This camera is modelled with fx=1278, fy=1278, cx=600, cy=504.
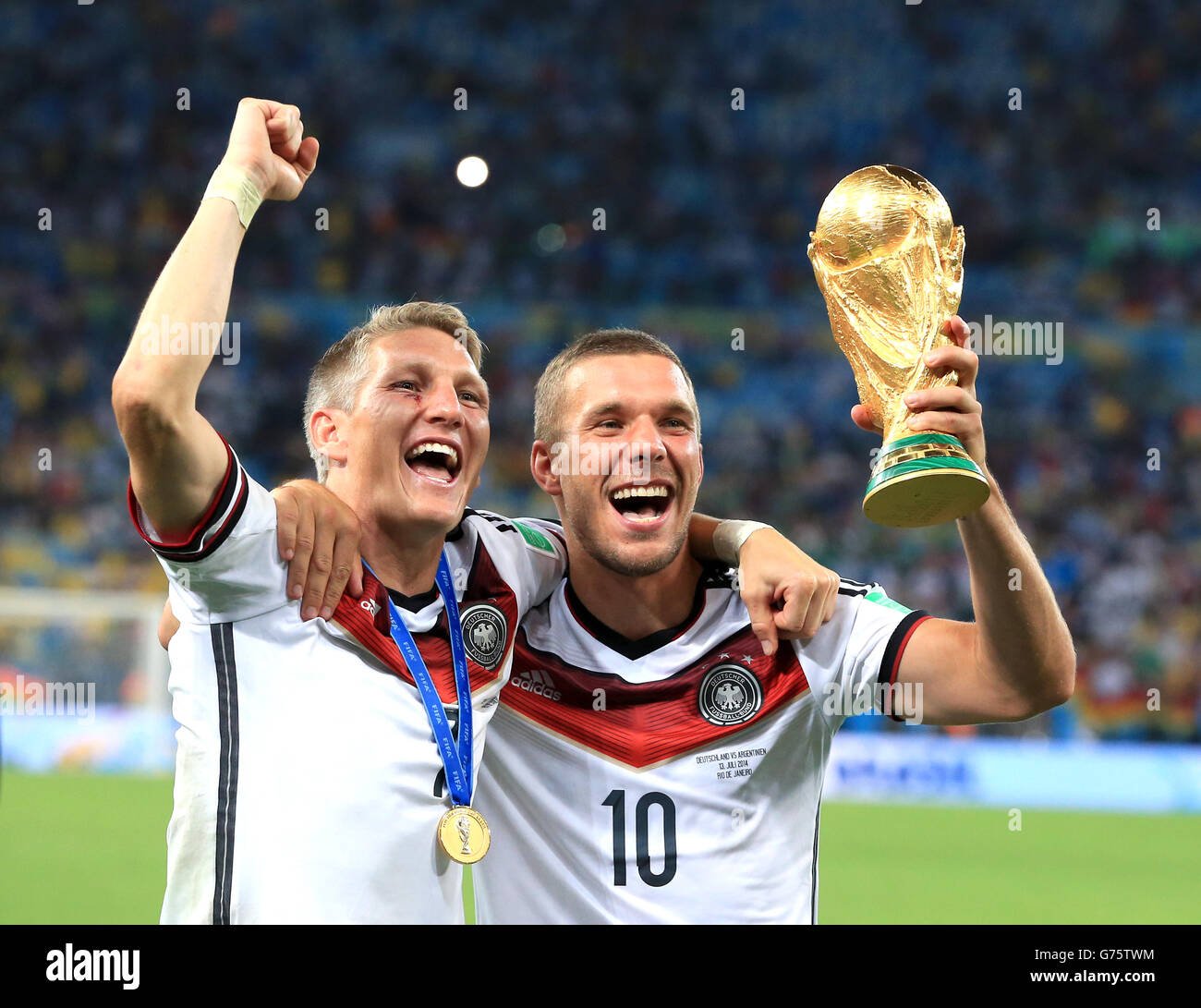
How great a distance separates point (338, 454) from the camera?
10.2 ft

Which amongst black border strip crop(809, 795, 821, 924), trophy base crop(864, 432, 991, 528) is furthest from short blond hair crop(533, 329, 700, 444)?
black border strip crop(809, 795, 821, 924)

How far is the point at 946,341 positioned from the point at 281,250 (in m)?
16.2

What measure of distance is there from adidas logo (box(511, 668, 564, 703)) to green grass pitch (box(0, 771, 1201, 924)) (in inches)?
166

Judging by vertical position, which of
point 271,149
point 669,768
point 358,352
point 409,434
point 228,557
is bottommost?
point 669,768

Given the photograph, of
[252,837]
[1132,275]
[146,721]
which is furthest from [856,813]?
[1132,275]

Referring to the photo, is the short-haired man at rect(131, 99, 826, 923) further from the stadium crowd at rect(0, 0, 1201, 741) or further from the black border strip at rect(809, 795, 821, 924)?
the stadium crowd at rect(0, 0, 1201, 741)

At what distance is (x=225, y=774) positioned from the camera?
2.59 meters

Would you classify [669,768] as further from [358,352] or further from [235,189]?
[235,189]

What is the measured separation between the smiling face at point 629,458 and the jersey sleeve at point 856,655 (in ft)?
1.46

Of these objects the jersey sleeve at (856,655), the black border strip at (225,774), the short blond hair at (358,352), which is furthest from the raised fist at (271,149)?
the jersey sleeve at (856,655)

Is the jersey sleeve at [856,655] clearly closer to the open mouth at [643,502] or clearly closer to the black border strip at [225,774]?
the open mouth at [643,502]

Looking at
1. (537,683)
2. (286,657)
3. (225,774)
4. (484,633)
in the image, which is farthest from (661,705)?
(225,774)

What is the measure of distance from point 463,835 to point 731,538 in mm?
1112

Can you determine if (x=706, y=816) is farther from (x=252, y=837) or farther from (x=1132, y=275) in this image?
(x=1132, y=275)
